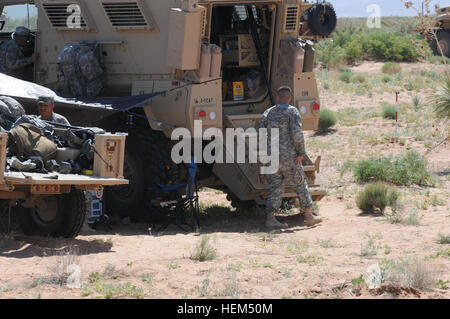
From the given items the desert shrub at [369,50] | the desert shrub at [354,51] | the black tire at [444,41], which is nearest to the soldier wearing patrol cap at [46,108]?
the black tire at [444,41]

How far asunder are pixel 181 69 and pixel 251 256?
288cm

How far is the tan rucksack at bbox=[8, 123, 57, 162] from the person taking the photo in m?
8.34

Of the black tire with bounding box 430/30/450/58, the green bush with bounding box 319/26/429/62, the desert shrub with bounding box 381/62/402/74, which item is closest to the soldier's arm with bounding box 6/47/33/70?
the desert shrub with bounding box 381/62/402/74

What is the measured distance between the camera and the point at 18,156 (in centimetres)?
837

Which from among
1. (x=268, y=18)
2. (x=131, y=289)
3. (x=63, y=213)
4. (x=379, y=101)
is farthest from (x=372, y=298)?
(x=379, y=101)

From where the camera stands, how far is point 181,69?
10336 mm

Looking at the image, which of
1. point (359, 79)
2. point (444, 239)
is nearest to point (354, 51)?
point (359, 79)

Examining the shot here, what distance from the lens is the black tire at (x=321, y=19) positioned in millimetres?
12734

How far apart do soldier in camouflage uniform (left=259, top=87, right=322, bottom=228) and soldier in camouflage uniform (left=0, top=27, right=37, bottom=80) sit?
3.68m

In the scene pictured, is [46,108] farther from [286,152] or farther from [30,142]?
[286,152]

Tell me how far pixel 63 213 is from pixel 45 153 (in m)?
0.70

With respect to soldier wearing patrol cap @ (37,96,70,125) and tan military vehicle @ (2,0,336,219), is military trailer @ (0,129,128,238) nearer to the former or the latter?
soldier wearing patrol cap @ (37,96,70,125)

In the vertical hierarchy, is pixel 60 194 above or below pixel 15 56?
below

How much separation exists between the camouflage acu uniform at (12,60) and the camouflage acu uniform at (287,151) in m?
3.69
